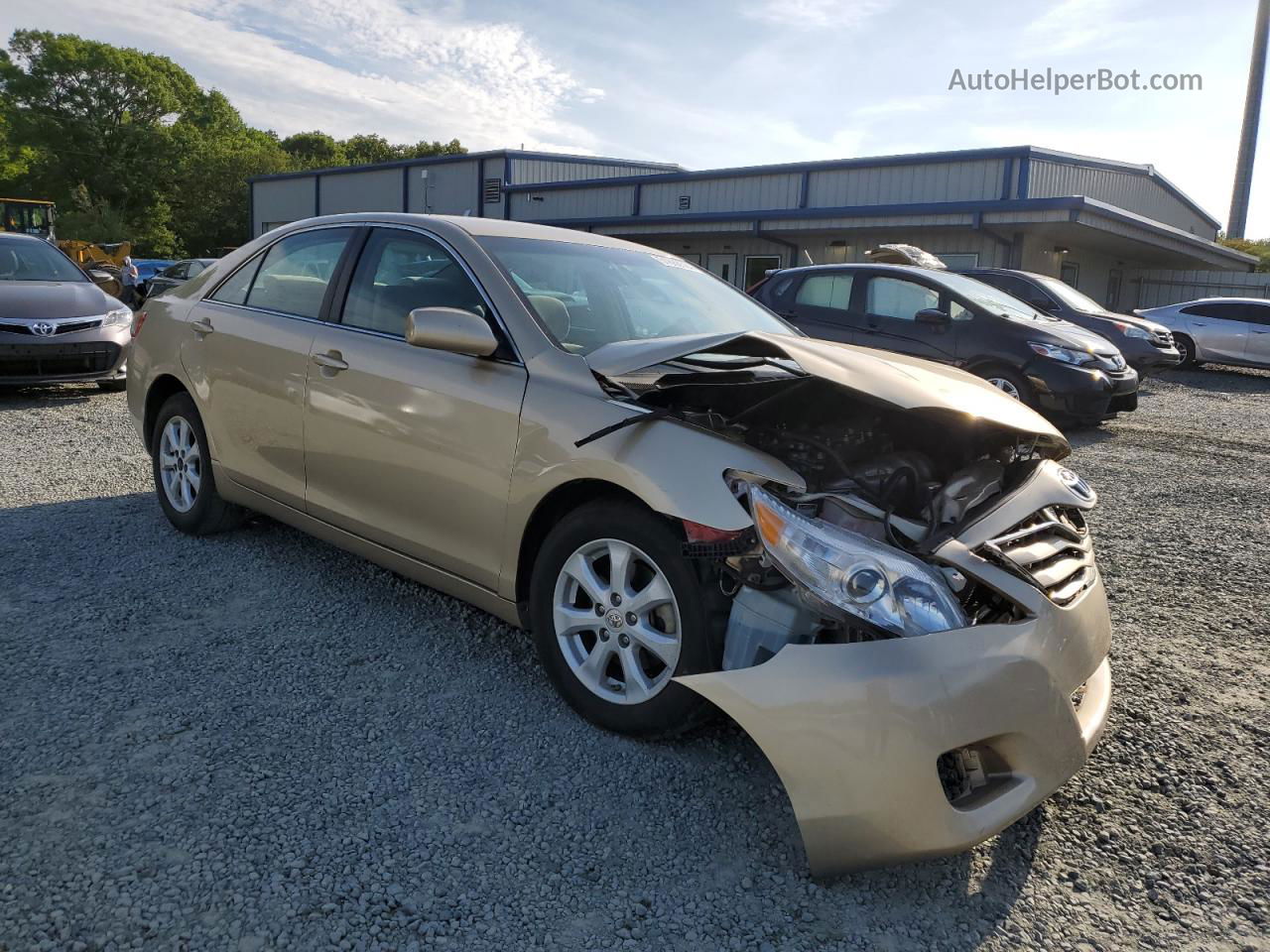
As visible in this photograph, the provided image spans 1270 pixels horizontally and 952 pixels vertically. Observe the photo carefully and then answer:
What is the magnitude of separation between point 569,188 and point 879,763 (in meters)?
26.7

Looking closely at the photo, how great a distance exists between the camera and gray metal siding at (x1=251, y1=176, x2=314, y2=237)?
3903 centimetres

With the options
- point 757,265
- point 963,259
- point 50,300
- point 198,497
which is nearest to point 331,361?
point 198,497

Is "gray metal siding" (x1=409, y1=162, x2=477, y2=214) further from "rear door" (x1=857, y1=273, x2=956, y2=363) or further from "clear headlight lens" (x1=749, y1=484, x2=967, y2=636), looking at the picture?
"clear headlight lens" (x1=749, y1=484, x2=967, y2=636)

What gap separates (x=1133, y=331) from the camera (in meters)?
12.4

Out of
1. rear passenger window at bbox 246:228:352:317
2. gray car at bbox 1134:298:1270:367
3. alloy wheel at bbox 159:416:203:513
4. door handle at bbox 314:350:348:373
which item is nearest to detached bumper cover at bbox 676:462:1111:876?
door handle at bbox 314:350:348:373

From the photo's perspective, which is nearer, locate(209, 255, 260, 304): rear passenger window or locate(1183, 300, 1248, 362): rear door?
locate(209, 255, 260, 304): rear passenger window

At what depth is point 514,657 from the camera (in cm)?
343

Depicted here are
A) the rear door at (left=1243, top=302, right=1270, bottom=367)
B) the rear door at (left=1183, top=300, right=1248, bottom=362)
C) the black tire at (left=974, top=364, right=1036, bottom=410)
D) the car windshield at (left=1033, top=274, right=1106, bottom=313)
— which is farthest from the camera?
the rear door at (left=1183, top=300, right=1248, bottom=362)

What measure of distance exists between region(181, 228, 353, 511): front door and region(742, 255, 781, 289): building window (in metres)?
19.8

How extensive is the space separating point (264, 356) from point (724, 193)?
830 inches

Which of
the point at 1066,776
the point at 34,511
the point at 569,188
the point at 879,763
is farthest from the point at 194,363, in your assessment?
the point at 569,188

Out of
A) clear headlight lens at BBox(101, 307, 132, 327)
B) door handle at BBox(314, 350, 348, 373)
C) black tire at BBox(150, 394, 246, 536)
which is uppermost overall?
clear headlight lens at BBox(101, 307, 132, 327)

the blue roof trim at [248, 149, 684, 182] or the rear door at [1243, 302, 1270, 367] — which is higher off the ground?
the blue roof trim at [248, 149, 684, 182]

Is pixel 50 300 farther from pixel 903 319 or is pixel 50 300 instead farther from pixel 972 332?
pixel 972 332
